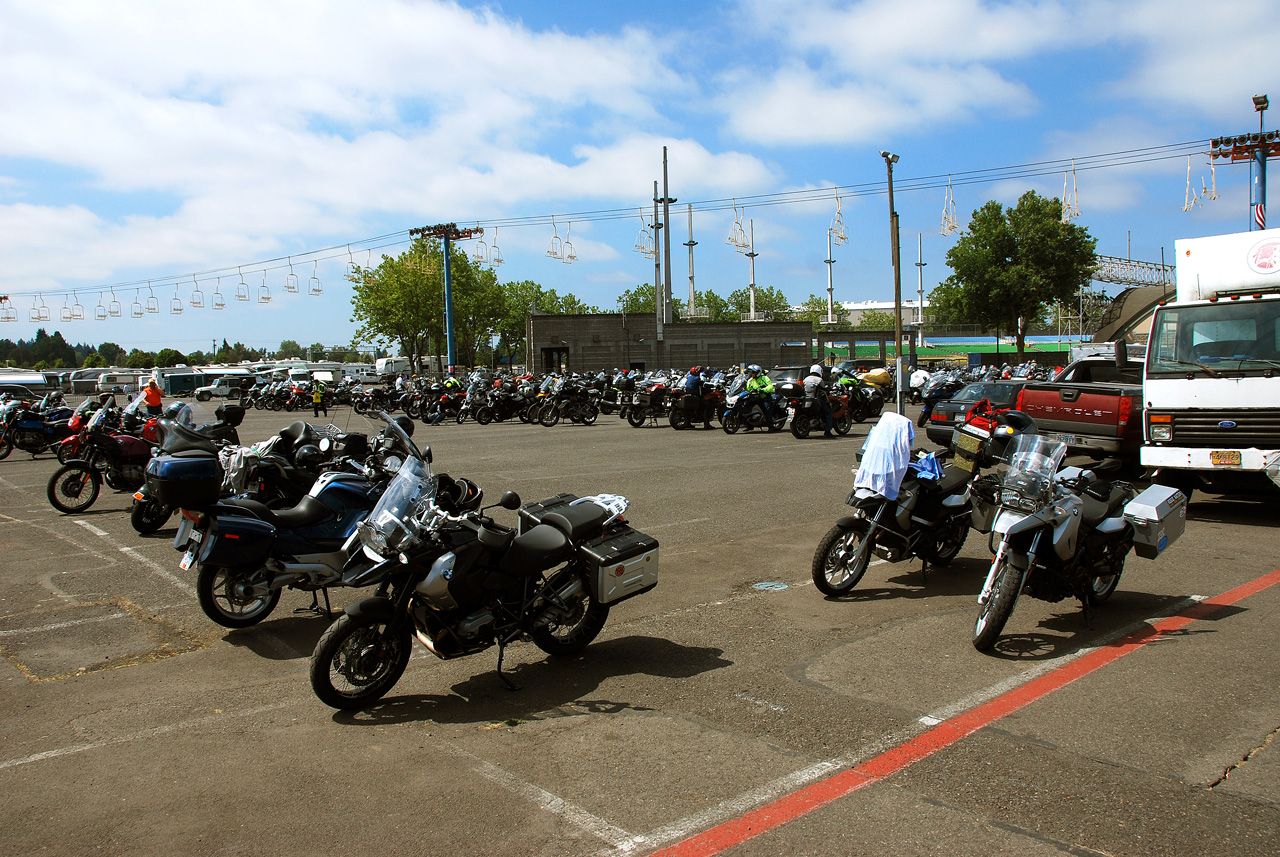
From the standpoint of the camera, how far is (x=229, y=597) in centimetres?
578

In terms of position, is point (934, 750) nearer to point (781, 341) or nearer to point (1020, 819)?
point (1020, 819)

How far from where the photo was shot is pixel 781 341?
64.2m

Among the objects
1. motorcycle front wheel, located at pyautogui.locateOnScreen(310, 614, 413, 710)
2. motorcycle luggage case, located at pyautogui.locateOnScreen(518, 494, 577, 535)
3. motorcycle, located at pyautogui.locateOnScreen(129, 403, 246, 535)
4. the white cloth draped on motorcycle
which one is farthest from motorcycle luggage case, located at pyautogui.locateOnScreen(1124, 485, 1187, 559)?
motorcycle, located at pyautogui.locateOnScreen(129, 403, 246, 535)

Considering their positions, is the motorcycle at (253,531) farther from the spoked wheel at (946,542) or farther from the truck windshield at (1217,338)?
the truck windshield at (1217,338)

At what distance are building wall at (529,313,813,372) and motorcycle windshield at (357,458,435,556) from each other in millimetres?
53086

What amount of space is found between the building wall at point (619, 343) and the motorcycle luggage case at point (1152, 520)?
5172 centimetres

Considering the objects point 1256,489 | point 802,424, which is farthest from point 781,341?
point 1256,489

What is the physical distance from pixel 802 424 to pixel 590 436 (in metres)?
5.21

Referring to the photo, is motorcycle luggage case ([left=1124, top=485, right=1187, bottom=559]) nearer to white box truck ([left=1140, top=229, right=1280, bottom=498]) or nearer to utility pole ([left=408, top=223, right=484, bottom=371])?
white box truck ([left=1140, top=229, right=1280, bottom=498])

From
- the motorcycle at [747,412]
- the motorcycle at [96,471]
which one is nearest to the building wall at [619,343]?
the motorcycle at [747,412]

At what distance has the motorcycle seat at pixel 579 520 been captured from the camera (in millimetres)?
5023

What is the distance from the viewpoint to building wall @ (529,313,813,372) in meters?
59.2

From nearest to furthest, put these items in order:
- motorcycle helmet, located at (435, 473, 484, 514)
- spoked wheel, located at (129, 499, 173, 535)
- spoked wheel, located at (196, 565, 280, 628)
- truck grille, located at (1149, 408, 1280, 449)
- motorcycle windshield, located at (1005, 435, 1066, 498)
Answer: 1. motorcycle helmet, located at (435, 473, 484, 514)
2. motorcycle windshield, located at (1005, 435, 1066, 498)
3. spoked wheel, located at (196, 565, 280, 628)
4. truck grille, located at (1149, 408, 1280, 449)
5. spoked wheel, located at (129, 499, 173, 535)

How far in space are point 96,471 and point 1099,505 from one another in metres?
11.4
